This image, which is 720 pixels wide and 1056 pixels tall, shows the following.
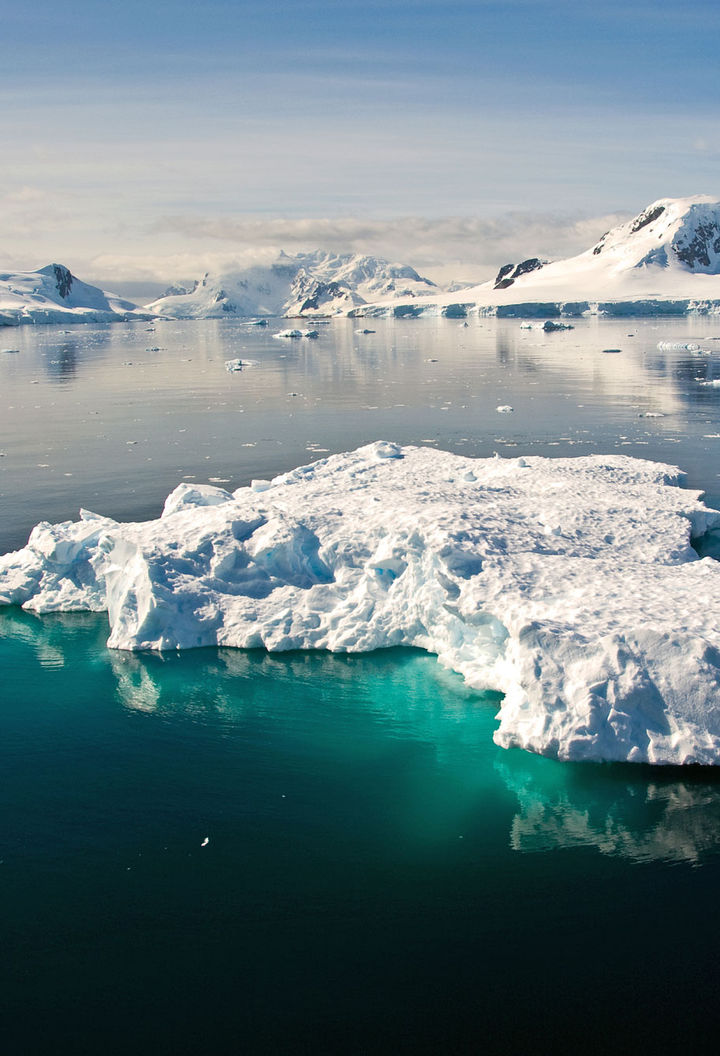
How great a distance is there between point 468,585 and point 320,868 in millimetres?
5254

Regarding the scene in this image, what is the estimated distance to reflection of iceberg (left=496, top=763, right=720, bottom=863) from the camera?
29.4 feet

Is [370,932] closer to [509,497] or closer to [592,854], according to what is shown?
[592,854]

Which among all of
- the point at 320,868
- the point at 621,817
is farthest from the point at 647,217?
the point at 320,868

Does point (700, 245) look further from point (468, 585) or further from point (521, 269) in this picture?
point (468, 585)

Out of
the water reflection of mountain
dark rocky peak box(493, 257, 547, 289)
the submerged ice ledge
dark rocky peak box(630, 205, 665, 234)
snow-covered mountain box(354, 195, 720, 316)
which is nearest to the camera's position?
the submerged ice ledge

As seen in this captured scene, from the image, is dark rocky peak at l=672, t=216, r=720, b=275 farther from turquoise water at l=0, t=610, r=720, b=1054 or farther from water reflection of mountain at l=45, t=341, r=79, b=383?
turquoise water at l=0, t=610, r=720, b=1054

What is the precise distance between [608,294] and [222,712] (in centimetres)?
12235

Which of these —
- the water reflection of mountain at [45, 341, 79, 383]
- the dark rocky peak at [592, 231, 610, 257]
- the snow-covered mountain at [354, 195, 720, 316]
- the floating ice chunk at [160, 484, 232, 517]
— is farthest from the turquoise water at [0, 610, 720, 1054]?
the dark rocky peak at [592, 231, 610, 257]

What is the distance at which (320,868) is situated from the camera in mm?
8727

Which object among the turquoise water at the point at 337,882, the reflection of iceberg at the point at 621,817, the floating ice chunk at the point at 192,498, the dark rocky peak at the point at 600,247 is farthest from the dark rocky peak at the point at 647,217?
→ the reflection of iceberg at the point at 621,817

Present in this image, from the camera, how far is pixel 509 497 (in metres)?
17.6

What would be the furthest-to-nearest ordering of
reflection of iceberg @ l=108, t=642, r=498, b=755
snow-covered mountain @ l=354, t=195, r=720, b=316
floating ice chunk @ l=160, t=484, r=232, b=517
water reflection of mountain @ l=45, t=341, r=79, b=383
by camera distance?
snow-covered mountain @ l=354, t=195, r=720, b=316 < water reflection of mountain @ l=45, t=341, r=79, b=383 < floating ice chunk @ l=160, t=484, r=232, b=517 < reflection of iceberg @ l=108, t=642, r=498, b=755

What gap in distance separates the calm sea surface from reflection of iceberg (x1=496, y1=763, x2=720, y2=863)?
0.03 metres

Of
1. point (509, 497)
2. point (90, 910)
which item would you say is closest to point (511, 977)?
point (90, 910)
